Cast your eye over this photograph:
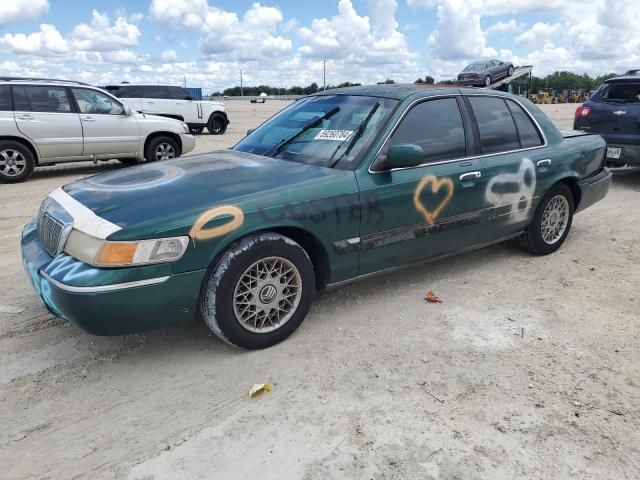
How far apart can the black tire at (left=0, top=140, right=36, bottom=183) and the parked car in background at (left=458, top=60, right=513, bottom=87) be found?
74.5ft

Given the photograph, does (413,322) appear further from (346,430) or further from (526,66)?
(526,66)

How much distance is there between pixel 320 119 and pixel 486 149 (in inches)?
54.7

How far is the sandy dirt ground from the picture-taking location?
242cm

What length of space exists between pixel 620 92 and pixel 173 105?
1276 centimetres

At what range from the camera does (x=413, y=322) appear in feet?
12.5

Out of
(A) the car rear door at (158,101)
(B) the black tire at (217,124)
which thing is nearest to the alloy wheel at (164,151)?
(A) the car rear door at (158,101)

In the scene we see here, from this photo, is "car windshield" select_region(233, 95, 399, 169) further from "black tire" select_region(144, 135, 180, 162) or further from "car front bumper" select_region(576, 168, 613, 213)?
"black tire" select_region(144, 135, 180, 162)

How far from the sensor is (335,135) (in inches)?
156

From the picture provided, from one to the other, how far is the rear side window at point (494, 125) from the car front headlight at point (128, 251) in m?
2.69

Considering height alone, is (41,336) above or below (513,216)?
below

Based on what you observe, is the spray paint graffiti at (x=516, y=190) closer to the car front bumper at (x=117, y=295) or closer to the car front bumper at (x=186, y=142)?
the car front bumper at (x=117, y=295)

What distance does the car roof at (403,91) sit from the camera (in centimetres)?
414

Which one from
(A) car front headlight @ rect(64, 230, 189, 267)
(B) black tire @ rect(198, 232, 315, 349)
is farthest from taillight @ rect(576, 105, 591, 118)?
(A) car front headlight @ rect(64, 230, 189, 267)

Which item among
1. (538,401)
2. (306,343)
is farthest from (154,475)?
(538,401)
